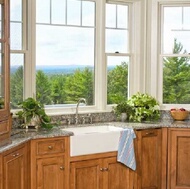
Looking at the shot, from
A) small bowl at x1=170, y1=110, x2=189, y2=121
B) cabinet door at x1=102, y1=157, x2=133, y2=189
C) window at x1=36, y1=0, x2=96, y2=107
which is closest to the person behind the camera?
cabinet door at x1=102, y1=157, x2=133, y2=189

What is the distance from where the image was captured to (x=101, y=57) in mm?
5211

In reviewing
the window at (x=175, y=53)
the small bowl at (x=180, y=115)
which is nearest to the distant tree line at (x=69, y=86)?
the window at (x=175, y=53)

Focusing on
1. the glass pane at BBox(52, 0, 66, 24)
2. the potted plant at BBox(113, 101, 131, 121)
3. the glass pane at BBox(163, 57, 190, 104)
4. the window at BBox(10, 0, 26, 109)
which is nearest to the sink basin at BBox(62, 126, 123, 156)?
the potted plant at BBox(113, 101, 131, 121)

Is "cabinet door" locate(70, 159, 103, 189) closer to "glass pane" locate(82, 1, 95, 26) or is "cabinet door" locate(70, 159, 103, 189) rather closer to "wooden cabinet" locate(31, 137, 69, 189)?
"wooden cabinet" locate(31, 137, 69, 189)

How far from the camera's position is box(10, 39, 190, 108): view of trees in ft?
15.7

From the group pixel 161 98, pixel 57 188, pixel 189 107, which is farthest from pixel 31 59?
pixel 189 107

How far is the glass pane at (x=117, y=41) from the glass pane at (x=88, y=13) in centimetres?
27

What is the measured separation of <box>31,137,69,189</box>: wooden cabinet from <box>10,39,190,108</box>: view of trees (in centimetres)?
75

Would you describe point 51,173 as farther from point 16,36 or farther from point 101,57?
point 101,57

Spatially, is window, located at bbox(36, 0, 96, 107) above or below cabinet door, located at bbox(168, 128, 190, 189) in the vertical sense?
above

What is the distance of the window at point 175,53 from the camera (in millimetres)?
5473

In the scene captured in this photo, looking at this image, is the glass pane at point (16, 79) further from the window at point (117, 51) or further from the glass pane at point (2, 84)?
the window at point (117, 51)

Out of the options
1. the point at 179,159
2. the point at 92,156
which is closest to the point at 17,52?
the point at 92,156

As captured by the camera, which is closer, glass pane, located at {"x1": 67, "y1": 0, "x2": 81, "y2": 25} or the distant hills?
the distant hills
